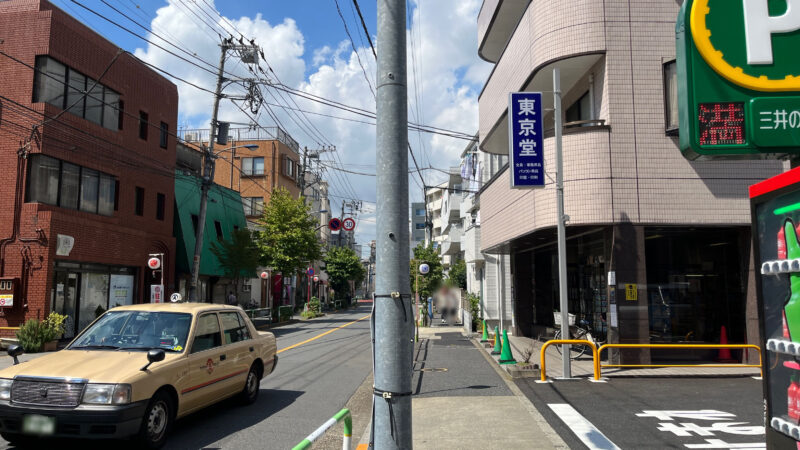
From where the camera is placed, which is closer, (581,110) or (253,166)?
(581,110)

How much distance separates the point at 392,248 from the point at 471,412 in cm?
527

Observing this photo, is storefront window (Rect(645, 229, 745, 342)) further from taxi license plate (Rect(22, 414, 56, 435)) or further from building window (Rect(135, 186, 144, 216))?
building window (Rect(135, 186, 144, 216))

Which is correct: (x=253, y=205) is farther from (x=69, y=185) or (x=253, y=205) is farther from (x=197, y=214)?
(x=69, y=185)

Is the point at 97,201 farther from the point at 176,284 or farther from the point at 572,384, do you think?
the point at 572,384

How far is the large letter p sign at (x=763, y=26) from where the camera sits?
465 cm

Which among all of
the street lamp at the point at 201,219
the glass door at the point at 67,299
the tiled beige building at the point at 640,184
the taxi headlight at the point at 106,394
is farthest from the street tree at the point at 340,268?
the taxi headlight at the point at 106,394

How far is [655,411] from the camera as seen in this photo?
26.9ft

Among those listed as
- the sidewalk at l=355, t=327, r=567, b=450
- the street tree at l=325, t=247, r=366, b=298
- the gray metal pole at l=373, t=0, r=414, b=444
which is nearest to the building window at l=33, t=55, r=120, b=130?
the sidewalk at l=355, t=327, r=567, b=450

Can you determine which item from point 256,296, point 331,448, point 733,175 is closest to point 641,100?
point 733,175

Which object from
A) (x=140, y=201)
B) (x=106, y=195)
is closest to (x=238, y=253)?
(x=140, y=201)

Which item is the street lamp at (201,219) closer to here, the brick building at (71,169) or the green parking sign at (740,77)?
the brick building at (71,169)

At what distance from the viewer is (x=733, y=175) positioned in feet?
41.7

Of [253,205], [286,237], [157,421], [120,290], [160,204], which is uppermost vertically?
[253,205]

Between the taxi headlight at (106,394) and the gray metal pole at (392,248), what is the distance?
11.4 feet
